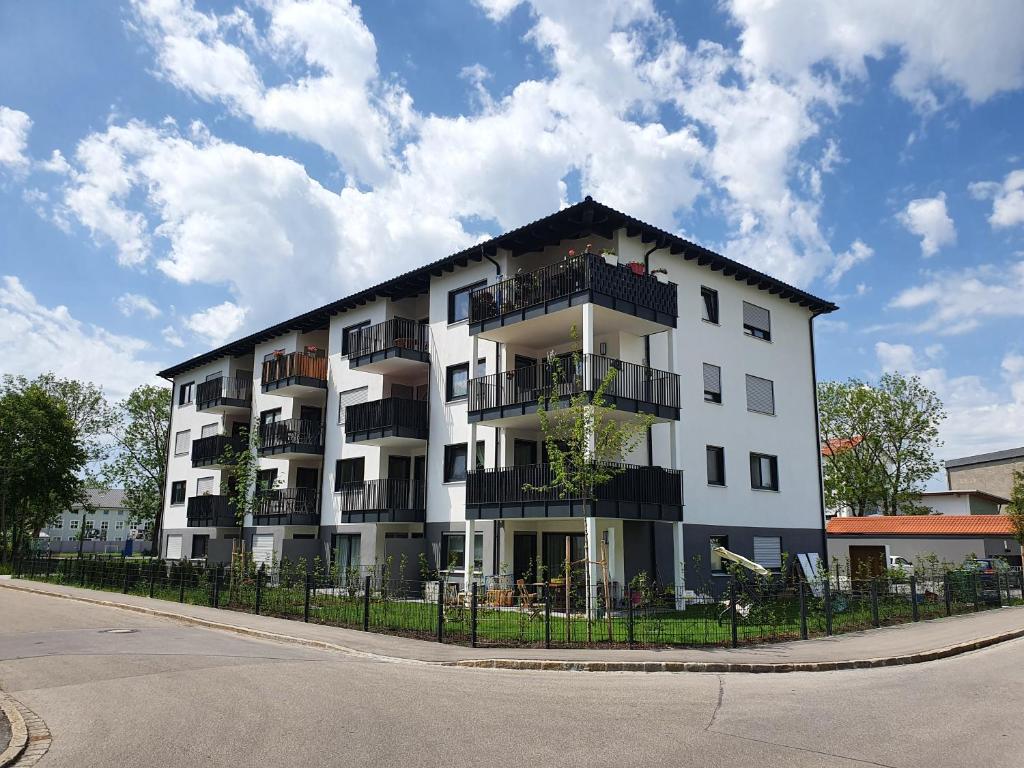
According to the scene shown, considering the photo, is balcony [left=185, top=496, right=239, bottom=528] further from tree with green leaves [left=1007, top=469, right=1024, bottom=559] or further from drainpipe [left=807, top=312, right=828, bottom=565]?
tree with green leaves [left=1007, top=469, right=1024, bottom=559]

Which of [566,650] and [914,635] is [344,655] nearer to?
[566,650]

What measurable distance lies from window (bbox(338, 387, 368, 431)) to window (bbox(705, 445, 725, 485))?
522 inches

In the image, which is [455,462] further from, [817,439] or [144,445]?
[144,445]

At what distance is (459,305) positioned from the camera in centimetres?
2780

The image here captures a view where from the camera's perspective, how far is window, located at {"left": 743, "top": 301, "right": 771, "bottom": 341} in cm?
2828

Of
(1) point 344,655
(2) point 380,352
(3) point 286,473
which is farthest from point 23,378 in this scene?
(1) point 344,655

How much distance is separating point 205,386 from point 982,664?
116 feet

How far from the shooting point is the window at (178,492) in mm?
42500

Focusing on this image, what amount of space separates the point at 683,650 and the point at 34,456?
40.1 metres

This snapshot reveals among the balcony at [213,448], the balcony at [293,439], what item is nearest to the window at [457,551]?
the balcony at [293,439]

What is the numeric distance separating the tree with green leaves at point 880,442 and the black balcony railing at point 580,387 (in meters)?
35.3

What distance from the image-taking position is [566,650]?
46.4 ft

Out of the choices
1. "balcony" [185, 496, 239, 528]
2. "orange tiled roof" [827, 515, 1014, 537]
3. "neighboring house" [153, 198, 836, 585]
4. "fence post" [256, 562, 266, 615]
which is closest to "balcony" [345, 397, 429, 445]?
"neighboring house" [153, 198, 836, 585]

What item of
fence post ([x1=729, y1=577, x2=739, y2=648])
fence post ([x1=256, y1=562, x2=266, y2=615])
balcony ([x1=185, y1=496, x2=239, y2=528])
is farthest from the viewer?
balcony ([x1=185, y1=496, x2=239, y2=528])
